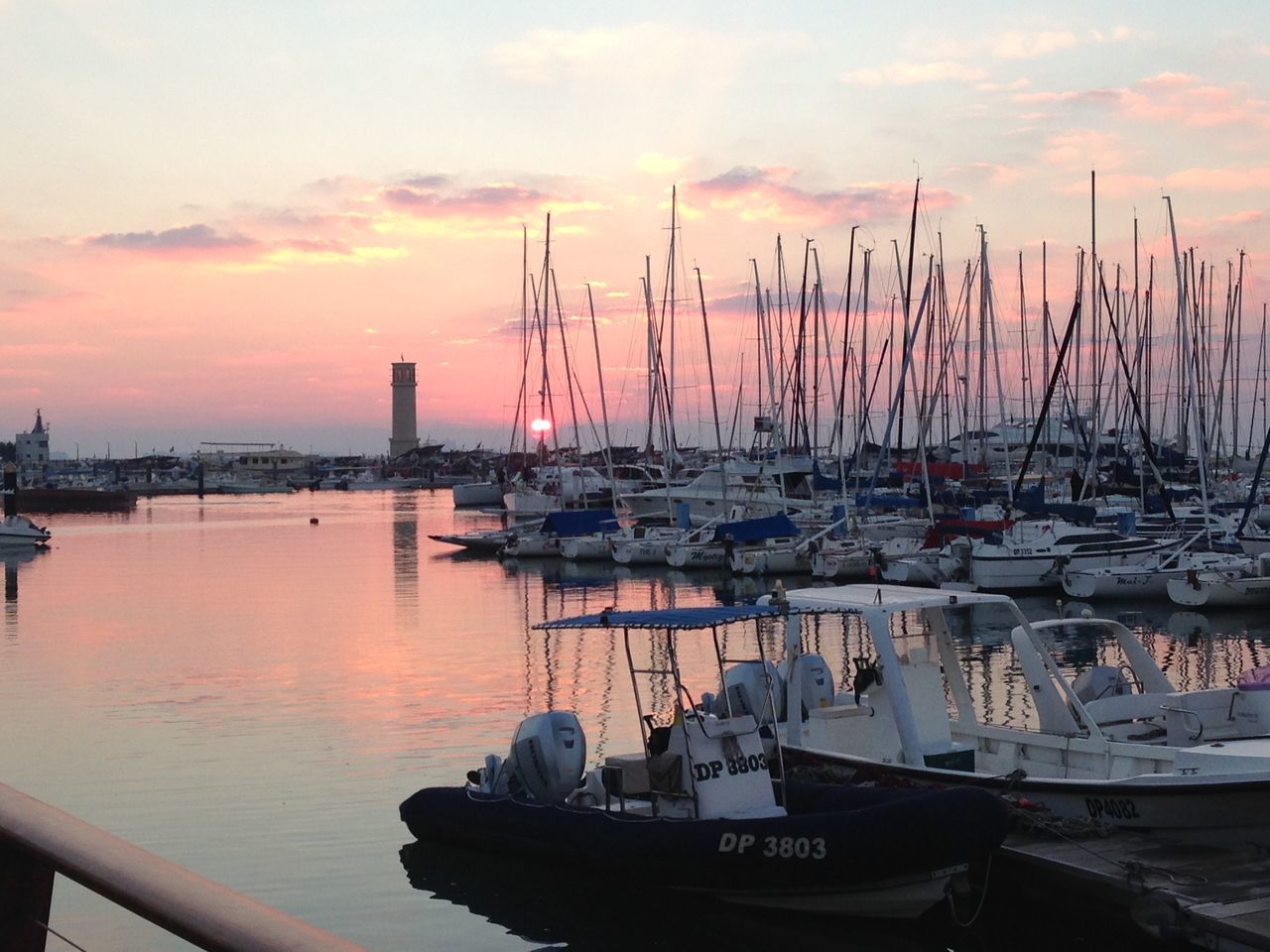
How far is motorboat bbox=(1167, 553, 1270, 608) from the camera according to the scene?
1615 inches

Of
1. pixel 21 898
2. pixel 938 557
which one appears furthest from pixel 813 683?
pixel 938 557

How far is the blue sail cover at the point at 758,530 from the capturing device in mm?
57156

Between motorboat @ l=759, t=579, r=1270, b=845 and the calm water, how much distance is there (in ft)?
4.66

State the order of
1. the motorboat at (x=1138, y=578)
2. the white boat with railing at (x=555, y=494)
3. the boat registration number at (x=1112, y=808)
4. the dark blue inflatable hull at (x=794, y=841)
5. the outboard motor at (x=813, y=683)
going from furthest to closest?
the white boat with railing at (x=555, y=494) → the motorboat at (x=1138, y=578) → the outboard motor at (x=813, y=683) → the boat registration number at (x=1112, y=808) → the dark blue inflatable hull at (x=794, y=841)

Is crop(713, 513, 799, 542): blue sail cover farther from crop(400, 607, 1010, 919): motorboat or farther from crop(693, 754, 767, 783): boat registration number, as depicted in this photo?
crop(693, 754, 767, 783): boat registration number

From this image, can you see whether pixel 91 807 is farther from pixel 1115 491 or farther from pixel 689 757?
pixel 1115 491

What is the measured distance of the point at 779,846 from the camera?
1381cm

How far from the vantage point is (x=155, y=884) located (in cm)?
254

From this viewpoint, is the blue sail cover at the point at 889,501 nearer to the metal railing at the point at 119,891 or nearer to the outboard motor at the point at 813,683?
the outboard motor at the point at 813,683

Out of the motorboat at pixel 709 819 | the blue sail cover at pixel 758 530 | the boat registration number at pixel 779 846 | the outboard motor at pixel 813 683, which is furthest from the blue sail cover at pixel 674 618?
the blue sail cover at pixel 758 530

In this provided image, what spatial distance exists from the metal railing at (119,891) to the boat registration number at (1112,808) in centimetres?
1305

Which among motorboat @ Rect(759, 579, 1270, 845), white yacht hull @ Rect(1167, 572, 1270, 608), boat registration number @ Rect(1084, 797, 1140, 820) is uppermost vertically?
motorboat @ Rect(759, 579, 1270, 845)

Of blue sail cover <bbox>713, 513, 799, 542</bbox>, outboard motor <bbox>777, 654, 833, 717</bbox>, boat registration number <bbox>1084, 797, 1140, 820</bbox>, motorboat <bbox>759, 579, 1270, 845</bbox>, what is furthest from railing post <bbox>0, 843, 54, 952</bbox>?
blue sail cover <bbox>713, 513, 799, 542</bbox>

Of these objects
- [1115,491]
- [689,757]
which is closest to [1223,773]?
[689,757]
